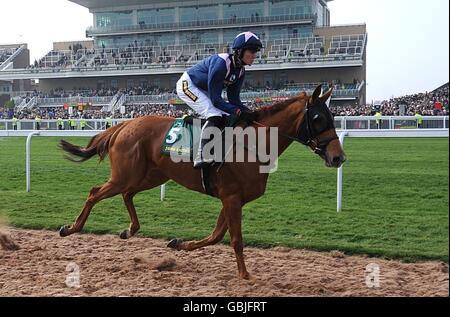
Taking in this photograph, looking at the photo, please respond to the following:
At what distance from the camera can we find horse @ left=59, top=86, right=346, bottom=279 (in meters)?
3.98

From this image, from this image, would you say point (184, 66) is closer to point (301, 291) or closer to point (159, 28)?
point (159, 28)

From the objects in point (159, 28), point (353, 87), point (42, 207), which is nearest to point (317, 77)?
point (353, 87)

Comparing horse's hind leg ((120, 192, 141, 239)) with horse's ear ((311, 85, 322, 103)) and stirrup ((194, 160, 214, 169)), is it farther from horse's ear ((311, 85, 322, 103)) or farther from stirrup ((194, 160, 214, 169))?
horse's ear ((311, 85, 322, 103))

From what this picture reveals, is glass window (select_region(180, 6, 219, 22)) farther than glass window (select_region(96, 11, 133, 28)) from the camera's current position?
No

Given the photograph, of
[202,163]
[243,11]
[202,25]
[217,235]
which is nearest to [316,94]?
[202,163]

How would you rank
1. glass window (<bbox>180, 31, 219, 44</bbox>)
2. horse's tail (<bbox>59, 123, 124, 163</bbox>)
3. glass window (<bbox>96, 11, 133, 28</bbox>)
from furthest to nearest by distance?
glass window (<bbox>96, 11, 133, 28</bbox>) < glass window (<bbox>180, 31, 219, 44</bbox>) < horse's tail (<bbox>59, 123, 124, 163</bbox>)

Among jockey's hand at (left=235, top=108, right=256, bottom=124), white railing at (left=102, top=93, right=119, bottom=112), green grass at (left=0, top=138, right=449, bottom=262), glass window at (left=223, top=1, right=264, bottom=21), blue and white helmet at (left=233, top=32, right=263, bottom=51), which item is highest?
glass window at (left=223, top=1, right=264, bottom=21)

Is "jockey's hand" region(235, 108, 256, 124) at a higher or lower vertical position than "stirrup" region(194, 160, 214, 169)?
higher

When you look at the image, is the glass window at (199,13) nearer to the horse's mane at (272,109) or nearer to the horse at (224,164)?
the horse at (224,164)

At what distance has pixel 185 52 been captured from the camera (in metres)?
44.8

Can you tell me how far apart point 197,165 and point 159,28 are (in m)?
45.2

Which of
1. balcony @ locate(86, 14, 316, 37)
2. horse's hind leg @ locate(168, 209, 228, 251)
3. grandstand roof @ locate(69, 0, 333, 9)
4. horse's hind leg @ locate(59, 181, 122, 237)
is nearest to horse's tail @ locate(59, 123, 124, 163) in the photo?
horse's hind leg @ locate(59, 181, 122, 237)

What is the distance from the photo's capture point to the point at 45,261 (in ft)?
15.8

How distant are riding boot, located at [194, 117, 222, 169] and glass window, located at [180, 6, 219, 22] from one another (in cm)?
4294
